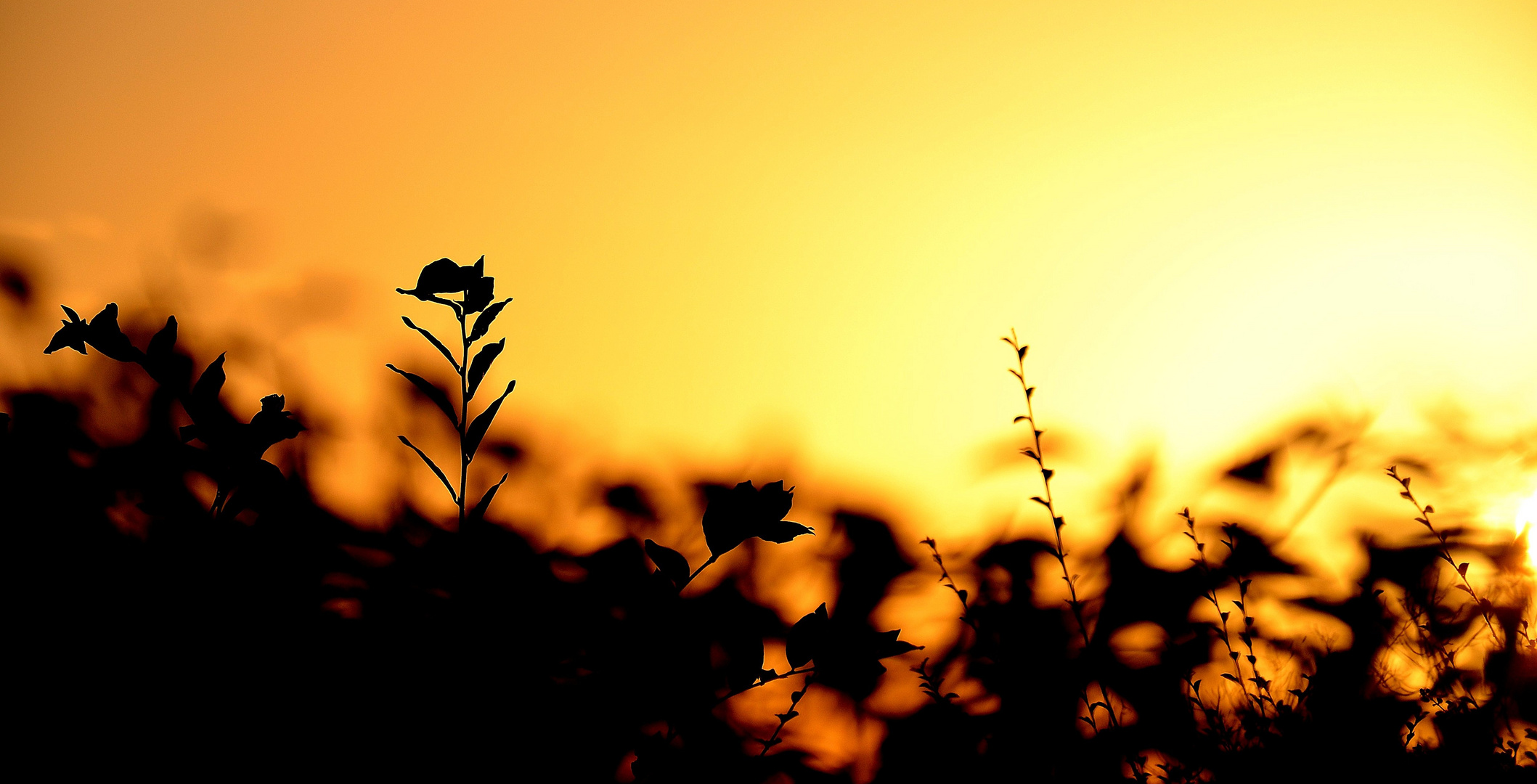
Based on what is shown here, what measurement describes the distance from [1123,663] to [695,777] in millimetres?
883

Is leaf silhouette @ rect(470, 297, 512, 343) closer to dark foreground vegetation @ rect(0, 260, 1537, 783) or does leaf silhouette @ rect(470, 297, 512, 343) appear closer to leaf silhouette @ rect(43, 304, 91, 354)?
dark foreground vegetation @ rect(0, 260, 1537, 783)

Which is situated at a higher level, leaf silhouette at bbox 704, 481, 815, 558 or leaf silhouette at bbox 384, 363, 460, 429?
leaf silhouette at bbox 384, 363, 460, 429

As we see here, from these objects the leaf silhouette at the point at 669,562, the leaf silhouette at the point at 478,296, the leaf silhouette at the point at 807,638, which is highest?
the leaf silhouette at the point at 478,296

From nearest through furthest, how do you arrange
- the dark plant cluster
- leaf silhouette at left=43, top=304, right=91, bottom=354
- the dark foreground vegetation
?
leaf silhouette at left=43, top=304, right=91, bottom=354
the dark foreground vegetation
the dark plant cluster

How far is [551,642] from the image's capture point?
0.96m

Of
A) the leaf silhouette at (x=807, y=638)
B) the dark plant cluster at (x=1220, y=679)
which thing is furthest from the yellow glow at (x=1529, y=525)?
the leaf silhouette at (x=807, y=638)

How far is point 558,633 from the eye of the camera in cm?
98

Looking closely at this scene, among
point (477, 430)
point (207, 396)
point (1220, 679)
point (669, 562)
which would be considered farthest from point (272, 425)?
point (1220, 679)

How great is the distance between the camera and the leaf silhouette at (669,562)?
639 millimetres

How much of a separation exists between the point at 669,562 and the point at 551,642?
1.29ft

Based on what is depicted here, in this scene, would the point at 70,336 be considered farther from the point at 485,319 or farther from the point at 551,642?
the point at 551,642

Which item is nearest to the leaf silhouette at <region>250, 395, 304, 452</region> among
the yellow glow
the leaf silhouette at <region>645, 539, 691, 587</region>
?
the leaf silhouette at <region>645, 539, 691, 587</region>

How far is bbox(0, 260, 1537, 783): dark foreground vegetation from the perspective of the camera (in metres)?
0.67

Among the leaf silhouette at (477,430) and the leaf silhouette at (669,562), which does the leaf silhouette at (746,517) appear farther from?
the leaf silhouette at (477,430)
